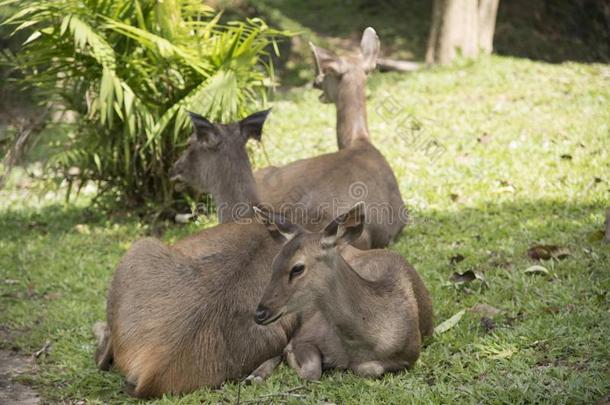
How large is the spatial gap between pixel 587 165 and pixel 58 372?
5824 mm

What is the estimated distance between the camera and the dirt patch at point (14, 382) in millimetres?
5352

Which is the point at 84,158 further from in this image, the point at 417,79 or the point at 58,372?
the point at 417,79

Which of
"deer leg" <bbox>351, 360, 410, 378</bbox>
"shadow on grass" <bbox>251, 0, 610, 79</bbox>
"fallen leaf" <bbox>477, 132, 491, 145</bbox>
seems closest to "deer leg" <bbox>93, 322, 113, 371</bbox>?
"deer leg" <bbox>351, 360, 410, 378</bbox>

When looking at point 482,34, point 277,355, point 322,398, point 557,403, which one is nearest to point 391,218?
point 277,355

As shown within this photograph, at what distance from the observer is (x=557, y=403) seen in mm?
4375

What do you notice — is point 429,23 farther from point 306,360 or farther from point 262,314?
point 262,314

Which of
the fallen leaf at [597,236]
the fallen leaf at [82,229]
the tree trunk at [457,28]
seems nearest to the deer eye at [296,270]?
the fallen leaf at [597,236]

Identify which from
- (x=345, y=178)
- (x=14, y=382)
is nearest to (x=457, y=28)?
(x=345, y=178)

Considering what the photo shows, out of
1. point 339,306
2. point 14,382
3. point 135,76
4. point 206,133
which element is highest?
point 135,76

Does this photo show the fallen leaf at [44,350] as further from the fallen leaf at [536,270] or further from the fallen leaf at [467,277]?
the fallen leaf at [536,270]

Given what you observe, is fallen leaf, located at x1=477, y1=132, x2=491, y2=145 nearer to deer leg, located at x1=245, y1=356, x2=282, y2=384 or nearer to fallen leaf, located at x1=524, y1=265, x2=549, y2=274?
fallen leaf, located at x1=524, y1=265, x2=549, y2=274

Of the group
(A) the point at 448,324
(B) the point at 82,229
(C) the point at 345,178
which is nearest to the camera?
(A) the point at 448,324

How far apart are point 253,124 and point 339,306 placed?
2.53 meters

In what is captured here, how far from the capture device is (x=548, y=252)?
683 cm
